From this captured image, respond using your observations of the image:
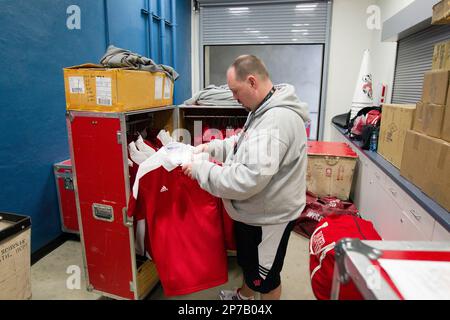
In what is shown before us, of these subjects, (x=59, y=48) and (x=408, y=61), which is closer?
(x=59, y=48)

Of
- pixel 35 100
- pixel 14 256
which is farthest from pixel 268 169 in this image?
pixel 35 100

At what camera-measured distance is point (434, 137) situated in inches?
61.6

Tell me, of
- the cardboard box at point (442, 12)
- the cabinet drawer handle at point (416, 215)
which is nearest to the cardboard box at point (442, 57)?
the cardboard box at point (442, 12)

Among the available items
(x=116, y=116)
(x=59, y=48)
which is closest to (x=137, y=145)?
(x=116, y=116)

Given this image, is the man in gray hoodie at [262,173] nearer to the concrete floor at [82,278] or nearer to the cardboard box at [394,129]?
the concrete floor at [82,278]

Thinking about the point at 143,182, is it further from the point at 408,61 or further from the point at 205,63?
the point at 205,63

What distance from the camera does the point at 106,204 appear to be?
174 centimetres

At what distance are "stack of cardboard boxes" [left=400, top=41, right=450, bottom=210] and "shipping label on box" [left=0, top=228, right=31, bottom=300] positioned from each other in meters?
2.14

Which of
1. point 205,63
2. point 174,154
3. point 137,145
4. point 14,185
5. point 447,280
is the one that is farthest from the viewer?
point 205,63

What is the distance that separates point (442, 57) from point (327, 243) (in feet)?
3.90

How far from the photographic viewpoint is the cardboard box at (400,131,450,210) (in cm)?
144

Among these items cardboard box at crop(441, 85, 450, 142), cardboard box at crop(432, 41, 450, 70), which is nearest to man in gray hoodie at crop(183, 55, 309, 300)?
cardboard box at crop(441, 85, 450, 142)

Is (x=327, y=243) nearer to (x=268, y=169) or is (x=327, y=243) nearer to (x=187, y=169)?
(x=268, y=169)

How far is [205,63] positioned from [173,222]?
Answer: 3889mm
